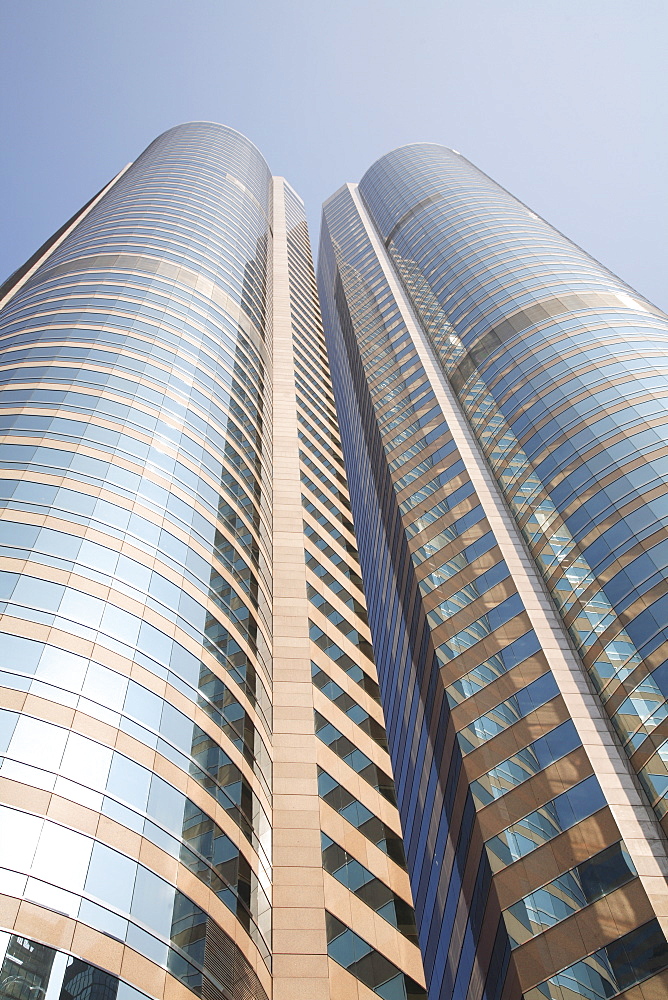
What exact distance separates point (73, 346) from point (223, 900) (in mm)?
31897

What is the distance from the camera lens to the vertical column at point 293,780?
82.8ft

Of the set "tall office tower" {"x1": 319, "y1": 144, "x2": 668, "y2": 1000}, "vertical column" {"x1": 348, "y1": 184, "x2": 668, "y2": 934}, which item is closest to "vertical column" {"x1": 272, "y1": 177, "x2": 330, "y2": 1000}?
"tall office tower" {"x1": 319, "y1": 144, "x2": 668, "y2": 1000}

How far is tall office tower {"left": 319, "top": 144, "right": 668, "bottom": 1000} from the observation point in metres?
30.8

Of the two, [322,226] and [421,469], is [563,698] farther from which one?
Result: [322,226]

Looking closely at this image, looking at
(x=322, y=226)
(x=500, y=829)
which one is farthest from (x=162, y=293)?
(x=322, y=226)

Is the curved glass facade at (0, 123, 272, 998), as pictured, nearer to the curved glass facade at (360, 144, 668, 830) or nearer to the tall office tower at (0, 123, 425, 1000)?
the tall office tower at (0, 123, 425, 1000)

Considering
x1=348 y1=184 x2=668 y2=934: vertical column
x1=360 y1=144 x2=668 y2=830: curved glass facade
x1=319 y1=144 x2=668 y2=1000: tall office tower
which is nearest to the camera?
x1=348 y1=184 x2=668 y2=934: vertical column

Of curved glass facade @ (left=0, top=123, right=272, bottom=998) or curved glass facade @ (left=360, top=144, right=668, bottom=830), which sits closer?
curved glass facade @ (left=0, top=123, right=272, bottom=998)

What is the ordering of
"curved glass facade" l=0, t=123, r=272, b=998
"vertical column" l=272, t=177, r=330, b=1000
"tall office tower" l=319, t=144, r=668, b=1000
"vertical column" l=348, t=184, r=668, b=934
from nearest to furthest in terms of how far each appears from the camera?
"curved glass facade" l=0, t=123, r=272, b=998, "vertical column" l=272, t=177, r=330, b=1000, "vertical column" l=348, t=184, r=668, b=934, "tall office tower" l=319, t=144, r=668, b=1000

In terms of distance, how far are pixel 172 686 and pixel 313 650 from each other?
13.7 meters

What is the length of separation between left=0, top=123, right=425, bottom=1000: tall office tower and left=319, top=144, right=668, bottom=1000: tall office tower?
18.9ft

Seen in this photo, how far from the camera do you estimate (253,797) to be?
28953 millimetres

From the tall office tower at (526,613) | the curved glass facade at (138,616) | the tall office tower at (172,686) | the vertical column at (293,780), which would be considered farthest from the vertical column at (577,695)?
the curved glass facade at (138,616)

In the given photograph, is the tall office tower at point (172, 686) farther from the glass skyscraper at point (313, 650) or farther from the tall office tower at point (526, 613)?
the tall office tower at point (526, 613)
